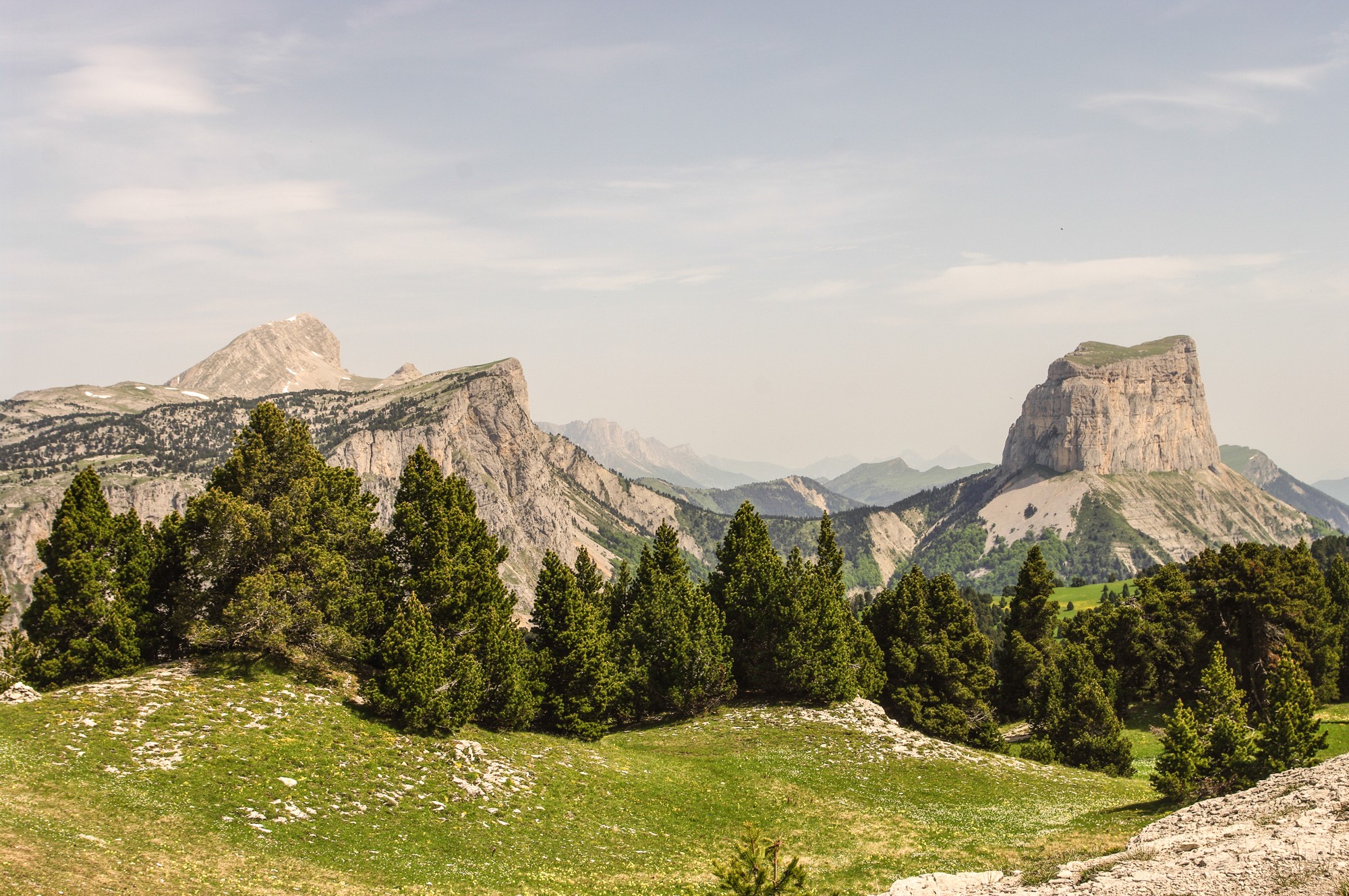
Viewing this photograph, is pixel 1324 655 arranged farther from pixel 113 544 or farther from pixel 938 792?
pixel 113 544

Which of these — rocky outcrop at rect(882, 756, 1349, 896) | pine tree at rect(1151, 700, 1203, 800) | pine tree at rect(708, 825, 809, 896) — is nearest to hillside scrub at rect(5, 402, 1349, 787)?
pine tree at rect(1151, 700, 1203, 800)

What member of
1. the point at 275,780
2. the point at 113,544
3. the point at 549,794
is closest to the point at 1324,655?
Answer: the point at 549,794

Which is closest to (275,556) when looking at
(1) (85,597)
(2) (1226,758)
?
(1) (85,597)

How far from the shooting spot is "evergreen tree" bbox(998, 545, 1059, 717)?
292 feet

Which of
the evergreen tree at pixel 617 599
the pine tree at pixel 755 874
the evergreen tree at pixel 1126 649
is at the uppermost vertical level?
the pine tree at pixel 755 874

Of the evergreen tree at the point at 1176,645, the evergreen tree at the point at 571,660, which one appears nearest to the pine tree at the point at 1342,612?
the evergreen tree at the point at 1176,645

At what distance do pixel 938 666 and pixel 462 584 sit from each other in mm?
42041

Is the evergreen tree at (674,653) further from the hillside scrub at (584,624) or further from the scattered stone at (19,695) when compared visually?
the scattered stone at (19,695)

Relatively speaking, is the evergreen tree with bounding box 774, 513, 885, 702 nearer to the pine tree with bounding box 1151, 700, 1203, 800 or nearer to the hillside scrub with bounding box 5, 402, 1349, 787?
the hillside scrub with bounding box 5, 402, 1349, 787

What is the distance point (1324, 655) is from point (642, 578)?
68.6 metres

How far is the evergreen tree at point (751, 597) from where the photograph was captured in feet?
241

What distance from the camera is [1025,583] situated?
3565 inches

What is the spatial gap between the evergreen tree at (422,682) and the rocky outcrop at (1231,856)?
91.0ft

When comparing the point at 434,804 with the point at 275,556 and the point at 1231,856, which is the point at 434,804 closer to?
the point at 275,556
